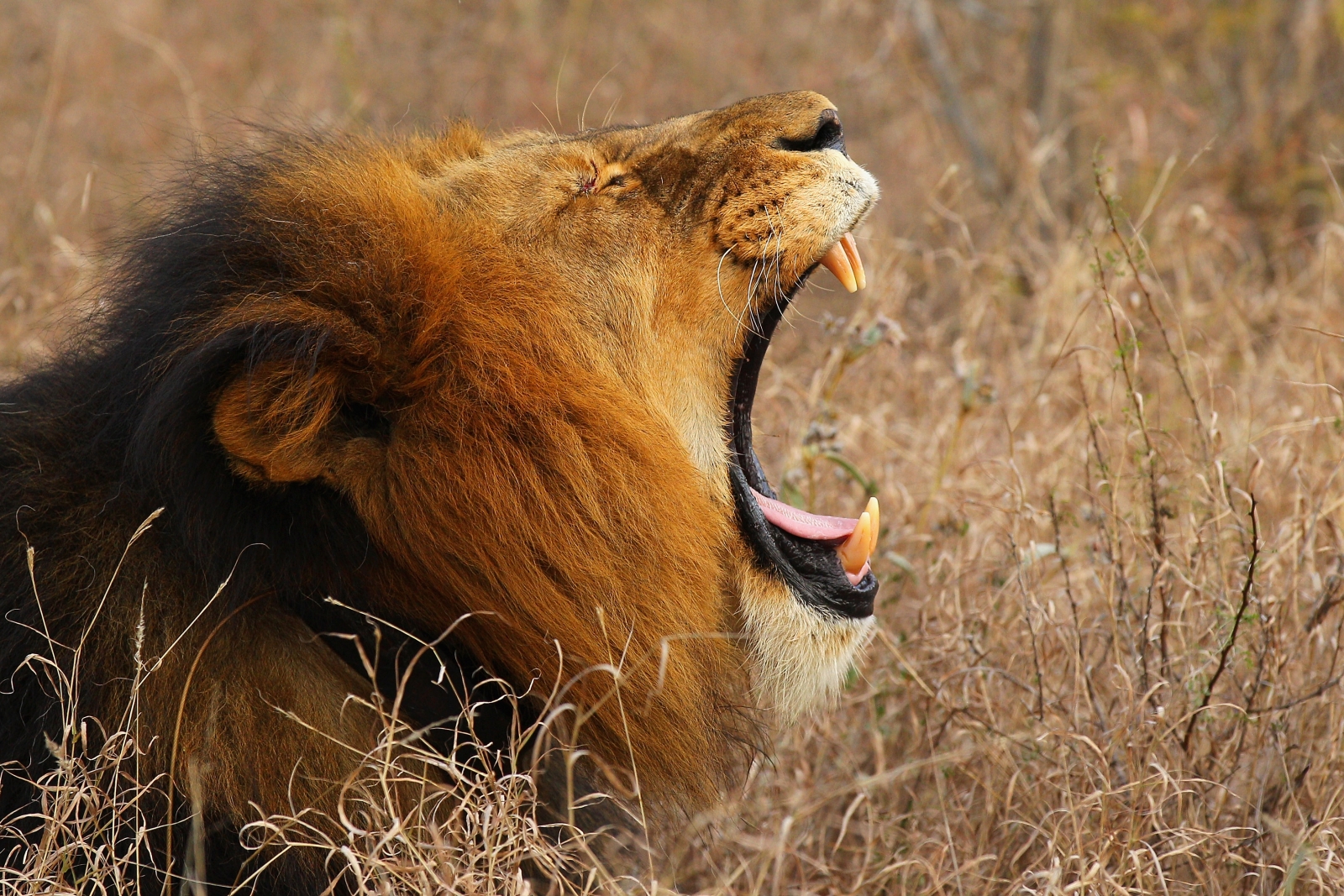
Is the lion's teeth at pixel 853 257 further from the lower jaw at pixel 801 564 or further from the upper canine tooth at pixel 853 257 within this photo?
the lower jaw at pixel 801 564

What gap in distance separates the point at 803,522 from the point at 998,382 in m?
2.18

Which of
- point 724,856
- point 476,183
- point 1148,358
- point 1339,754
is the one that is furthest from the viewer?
point 1148,358

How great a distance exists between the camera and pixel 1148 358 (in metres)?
4.91

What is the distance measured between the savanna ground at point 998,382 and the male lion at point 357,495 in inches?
7.3

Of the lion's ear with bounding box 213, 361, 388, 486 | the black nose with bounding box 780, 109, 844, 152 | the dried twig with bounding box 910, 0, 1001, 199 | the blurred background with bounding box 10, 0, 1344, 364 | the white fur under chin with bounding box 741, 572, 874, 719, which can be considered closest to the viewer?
the lion's ear with bounding box 213, 361, 388, 486

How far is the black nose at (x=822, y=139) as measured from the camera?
2.57 meters

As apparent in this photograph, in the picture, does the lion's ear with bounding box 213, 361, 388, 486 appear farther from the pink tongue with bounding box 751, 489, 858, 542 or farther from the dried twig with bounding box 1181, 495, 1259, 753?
the dried twig with bounding box 1181, 495, 1259, 753

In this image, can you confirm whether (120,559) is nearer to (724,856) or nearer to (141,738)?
(141,738)

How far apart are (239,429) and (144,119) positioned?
574cm

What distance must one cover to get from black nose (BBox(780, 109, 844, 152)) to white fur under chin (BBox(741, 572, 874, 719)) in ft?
2.74

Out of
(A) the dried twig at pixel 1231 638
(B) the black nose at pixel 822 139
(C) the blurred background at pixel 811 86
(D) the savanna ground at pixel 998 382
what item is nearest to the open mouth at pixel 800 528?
(B) the black nose at pixel 822 139

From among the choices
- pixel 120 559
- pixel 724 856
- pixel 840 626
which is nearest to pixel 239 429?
pixel 120 559

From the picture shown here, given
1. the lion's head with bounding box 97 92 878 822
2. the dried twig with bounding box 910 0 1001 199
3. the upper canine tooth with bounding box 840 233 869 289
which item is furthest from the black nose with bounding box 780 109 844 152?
the dried twig with bounding box 910 0 1001 199

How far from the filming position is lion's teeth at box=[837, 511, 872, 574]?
2586 mm
